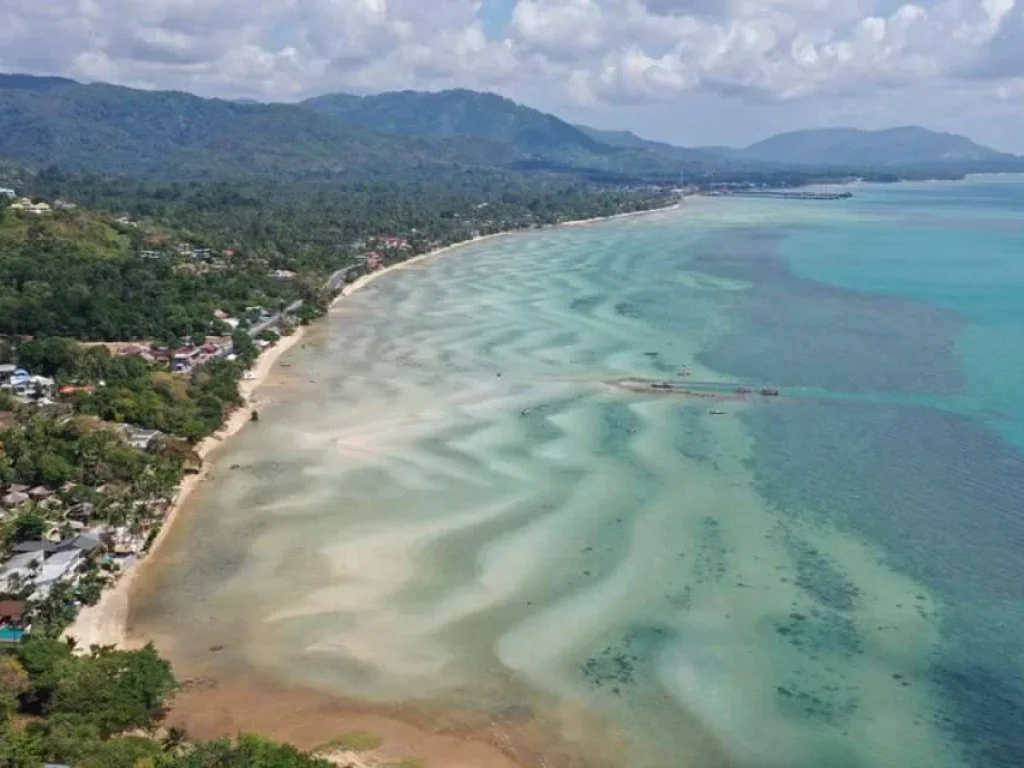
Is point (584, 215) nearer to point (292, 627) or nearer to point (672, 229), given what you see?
point (672, 229)

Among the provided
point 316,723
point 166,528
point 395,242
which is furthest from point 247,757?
point 395,242

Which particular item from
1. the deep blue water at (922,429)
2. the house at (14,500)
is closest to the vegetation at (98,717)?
the house at (14,500)

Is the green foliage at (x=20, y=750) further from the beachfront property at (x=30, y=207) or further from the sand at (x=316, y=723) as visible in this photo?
the beachfront property at (x=30, y=207)

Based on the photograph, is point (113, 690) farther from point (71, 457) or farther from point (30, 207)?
point (30, 207)

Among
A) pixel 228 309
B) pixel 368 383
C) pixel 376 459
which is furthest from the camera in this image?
pixel 228 309

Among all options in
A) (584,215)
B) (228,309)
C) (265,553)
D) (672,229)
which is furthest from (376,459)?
(584,215)

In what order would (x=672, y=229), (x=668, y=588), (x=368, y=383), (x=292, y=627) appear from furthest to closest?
(x=672, y=229) → (x=368, y=383) → (x=668, y=588) → (x=292, y=627)
